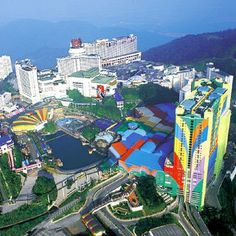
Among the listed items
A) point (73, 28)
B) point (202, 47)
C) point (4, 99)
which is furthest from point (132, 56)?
point (73, 28)

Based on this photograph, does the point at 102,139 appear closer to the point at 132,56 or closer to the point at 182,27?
the point at 132,56

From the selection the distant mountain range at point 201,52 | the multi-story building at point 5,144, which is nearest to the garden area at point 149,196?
the multi-story building at point 5,144

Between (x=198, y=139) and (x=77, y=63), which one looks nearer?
(x=198, y=139)

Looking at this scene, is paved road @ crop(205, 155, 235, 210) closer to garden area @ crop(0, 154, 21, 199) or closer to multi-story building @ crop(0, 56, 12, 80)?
garden area @ crop(0, 154, 21, 199)

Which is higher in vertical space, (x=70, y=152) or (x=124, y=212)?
(x=124, y=212)

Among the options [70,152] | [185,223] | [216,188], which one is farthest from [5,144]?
[216,188]

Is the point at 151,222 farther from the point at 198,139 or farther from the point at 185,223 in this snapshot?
the point at 198,139
